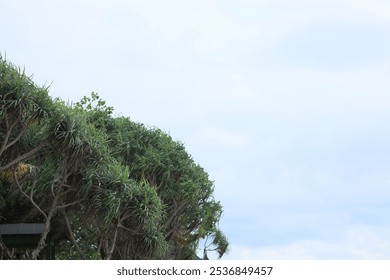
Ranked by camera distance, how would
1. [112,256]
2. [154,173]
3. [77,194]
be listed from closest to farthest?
[77,194] → [112,256] → [154,173]

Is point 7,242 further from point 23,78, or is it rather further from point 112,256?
point 23,78

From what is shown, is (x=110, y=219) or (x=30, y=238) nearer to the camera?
(x=110, y=219)

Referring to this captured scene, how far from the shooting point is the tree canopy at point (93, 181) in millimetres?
19516

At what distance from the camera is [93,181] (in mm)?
22672

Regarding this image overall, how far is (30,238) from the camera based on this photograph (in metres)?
26.1

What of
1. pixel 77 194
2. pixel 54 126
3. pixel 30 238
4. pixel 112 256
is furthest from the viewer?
pixel 112 256

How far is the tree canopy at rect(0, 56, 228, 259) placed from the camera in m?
19.5

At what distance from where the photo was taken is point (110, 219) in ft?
76.4

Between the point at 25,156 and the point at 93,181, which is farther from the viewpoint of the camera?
the point at 93,181

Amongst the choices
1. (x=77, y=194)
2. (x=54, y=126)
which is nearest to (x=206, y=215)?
(x=77, y=194)
